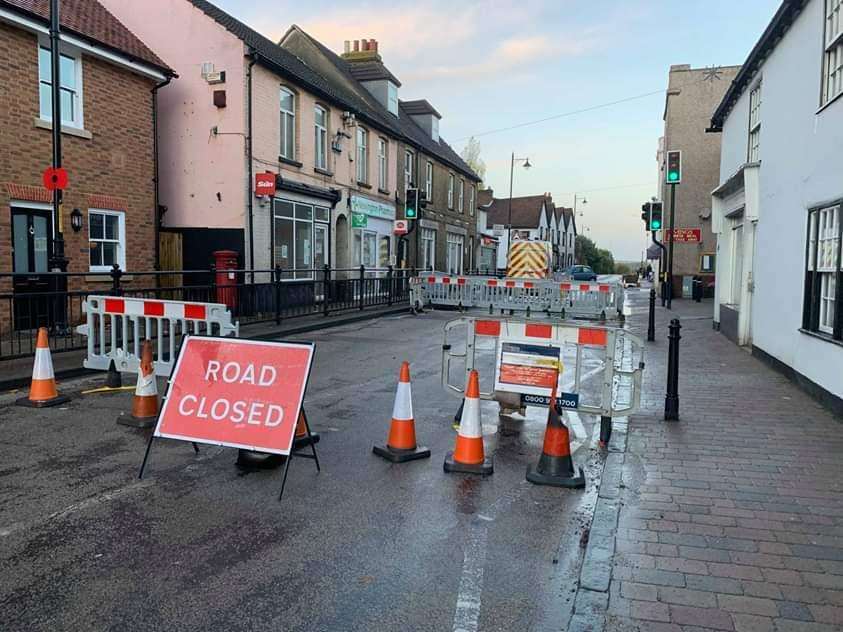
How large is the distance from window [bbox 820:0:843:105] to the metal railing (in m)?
9.87

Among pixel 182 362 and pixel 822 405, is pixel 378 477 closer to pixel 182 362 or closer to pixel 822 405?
pixel 182 362

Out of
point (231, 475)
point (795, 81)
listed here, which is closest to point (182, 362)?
point (231, 475)

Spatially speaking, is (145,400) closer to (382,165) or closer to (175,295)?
(175,295)

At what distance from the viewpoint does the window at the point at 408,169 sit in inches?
1153

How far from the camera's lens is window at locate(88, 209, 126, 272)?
14951mm

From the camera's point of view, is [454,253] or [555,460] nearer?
[555,460]

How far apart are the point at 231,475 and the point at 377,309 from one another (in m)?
15.5

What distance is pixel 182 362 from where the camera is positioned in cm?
544

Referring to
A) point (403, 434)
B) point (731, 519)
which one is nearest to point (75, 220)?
point (403, 434)

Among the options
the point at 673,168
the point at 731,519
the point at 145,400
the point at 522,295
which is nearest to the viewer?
the point at 731,519

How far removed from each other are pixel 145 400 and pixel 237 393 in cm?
207

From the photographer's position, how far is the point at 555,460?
5312 mm

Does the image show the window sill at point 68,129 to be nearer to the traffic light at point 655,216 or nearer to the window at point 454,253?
the traffic light at point 655,216

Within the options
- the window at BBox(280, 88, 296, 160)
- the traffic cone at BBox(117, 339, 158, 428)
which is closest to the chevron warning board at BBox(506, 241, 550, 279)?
the window at BBox(280, 88, 296, 160)
